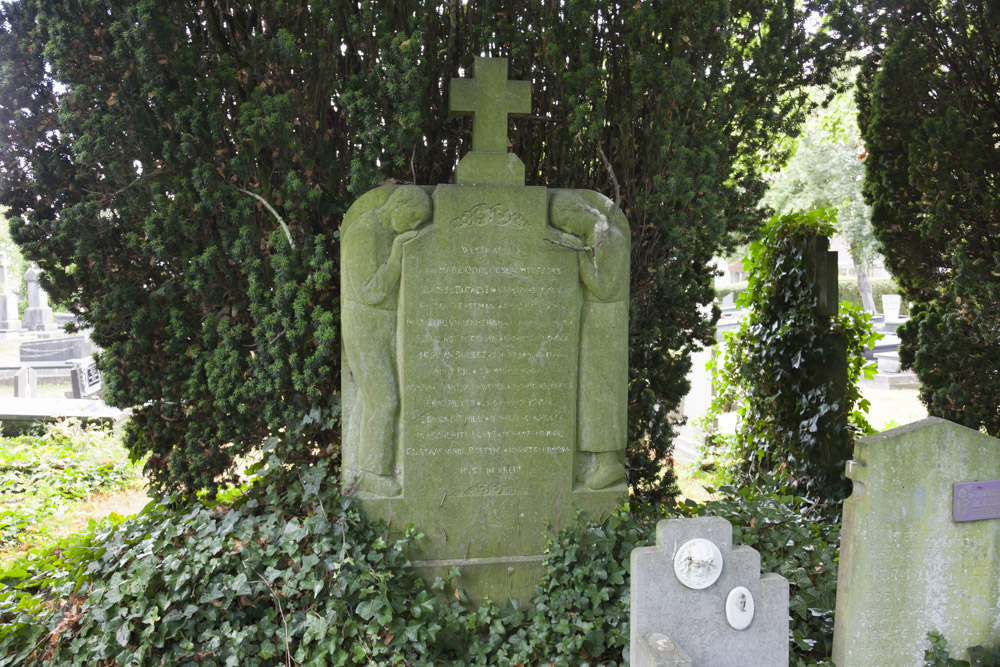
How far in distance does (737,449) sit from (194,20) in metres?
5.32

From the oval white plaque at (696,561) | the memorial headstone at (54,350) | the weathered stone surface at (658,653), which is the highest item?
the memorial headstone at (54,350)

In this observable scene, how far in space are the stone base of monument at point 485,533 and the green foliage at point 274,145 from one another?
2.59 ft

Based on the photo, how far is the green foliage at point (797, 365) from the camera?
5859mm

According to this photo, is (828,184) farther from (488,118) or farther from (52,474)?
(52,474)

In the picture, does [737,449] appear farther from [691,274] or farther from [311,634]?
[311,634]

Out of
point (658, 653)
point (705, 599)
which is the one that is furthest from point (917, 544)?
point (658, 653)

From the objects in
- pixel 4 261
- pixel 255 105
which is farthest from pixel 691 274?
pixel 4 261

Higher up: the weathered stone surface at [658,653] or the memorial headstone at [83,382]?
the memorial headstone at [83,382]

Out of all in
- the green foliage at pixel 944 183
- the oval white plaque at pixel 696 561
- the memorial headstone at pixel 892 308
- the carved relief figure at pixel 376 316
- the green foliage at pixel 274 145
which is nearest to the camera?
the oval white plaque at pixel 696 561

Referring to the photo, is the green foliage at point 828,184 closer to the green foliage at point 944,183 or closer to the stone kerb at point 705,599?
the green foliage at point 944,183

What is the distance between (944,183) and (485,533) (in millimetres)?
4142

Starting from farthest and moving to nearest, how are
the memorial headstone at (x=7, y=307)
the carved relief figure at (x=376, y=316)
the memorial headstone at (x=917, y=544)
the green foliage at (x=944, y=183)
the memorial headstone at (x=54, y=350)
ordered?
the memorial headstone at (x=7, y=307), the memorial headstone at (x=54, y=350), the green foliage at (x=944, y=183), the carved relief figure at (x=376, y=316), the memorial headstone at (x=917, y=544)

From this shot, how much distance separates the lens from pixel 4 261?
73.0 feet

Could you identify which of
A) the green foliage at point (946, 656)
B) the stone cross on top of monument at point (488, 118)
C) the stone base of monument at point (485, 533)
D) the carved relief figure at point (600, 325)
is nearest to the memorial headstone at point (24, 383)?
the stone base of monument at point (485, 533)
